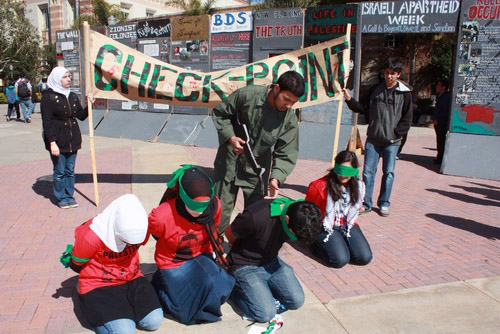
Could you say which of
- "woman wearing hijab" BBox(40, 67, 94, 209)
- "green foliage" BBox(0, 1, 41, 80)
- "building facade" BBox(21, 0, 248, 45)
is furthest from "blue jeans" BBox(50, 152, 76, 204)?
"building facade" BBox(21, 0, 248, 45)

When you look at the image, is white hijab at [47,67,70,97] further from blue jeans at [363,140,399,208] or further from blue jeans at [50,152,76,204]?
blue jeans at [363,140,399,208]

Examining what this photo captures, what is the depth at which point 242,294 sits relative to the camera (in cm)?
316

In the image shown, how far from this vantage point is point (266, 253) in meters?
3.29

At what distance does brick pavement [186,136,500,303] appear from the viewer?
12.3 ft

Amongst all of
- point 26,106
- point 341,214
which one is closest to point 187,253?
point 341,214

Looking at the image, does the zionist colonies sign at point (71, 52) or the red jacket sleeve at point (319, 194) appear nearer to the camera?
the red jacket sleeve at point (319, 194)

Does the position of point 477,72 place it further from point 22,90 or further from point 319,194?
point 22,90

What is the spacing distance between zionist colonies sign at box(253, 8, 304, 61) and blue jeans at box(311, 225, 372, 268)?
6639mm

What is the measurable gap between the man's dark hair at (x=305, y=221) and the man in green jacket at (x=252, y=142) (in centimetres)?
86

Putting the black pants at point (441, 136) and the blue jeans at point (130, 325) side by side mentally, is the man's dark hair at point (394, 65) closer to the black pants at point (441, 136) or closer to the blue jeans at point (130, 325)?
the blue jeans at point (130, 325)

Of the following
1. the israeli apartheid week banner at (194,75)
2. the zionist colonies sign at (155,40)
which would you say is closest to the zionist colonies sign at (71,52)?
the zionist colonies sign at (155,40)

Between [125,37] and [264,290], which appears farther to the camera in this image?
[125,37]

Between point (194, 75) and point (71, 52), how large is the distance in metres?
9.43

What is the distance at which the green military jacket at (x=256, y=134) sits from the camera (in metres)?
3.92
